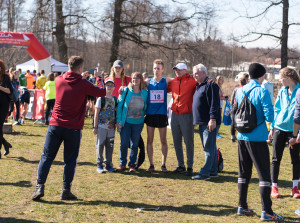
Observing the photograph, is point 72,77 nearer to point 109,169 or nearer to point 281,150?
point 109,169

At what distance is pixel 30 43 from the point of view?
906 inches

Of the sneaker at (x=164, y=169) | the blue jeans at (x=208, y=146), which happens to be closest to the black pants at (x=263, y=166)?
the blue jeans at (x=208, y=146)

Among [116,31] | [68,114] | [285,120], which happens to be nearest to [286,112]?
[285,120]

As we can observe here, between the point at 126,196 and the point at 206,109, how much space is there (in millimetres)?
2127

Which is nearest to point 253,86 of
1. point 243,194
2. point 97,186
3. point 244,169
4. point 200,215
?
point 244,169

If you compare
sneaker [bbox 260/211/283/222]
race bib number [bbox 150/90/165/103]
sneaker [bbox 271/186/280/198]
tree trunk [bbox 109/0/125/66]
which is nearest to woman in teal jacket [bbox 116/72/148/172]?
race bib number [bbox 150/90/165/103]

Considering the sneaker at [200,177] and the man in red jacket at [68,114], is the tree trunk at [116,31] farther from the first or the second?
the man in red jacket at [68,114]

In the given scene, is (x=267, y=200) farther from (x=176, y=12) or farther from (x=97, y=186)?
(x=176, y=12)

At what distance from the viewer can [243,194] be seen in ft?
16.4

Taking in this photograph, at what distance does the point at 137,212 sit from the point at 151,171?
2.46 meters

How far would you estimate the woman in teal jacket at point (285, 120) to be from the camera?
19.0 feet

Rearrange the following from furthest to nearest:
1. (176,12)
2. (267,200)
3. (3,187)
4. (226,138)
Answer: (176,12)
(226,138)
(3,187)
(267,200)

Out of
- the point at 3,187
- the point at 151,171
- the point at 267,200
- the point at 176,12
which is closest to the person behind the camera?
the point at 267,200

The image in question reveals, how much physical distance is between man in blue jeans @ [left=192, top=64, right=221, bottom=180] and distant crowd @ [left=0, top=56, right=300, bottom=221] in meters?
0.02
